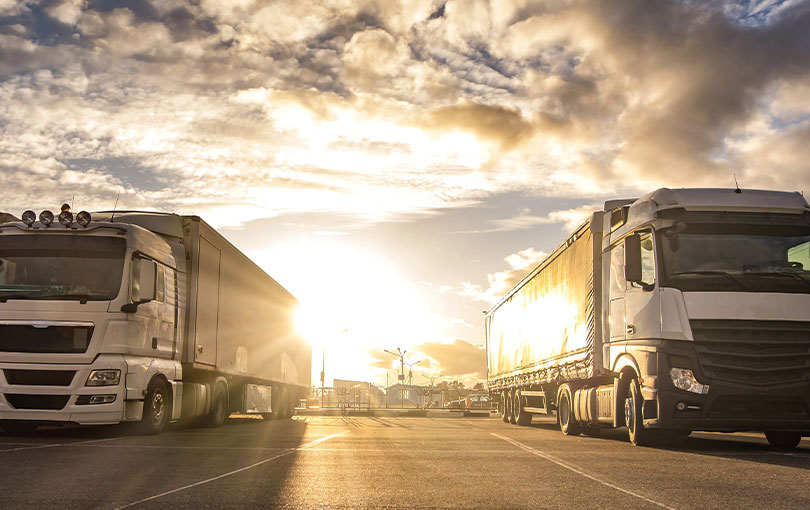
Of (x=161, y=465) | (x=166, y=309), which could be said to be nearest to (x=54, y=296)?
(x=166, y=309)

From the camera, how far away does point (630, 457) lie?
11.7 metres

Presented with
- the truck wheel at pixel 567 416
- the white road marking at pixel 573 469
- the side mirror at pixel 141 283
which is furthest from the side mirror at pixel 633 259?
the side mirror at pixel 141 283

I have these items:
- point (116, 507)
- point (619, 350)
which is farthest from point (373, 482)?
point (619, 350)

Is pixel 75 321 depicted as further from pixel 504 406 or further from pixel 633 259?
pixel 504 406

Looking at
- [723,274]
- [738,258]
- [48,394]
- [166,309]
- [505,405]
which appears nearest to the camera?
[723,274]

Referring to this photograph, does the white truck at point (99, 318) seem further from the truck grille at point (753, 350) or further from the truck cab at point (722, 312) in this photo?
the truck grille at point (753, 350)

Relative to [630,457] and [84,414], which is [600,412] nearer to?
[630,457]

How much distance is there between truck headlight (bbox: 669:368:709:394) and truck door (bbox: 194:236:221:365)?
9.43 m

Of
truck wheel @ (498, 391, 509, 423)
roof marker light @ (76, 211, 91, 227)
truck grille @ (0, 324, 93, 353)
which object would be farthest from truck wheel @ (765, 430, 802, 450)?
truck wheel @ (498, 391, 509, 423)

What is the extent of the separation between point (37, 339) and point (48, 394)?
3.02ft

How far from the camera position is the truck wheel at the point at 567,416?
17797mm

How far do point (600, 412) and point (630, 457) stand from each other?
367 cm

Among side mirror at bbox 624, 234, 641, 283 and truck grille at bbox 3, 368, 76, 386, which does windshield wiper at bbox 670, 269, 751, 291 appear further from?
truck grille at bbox 3, 368, 76, 386

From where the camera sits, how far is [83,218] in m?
14.6
